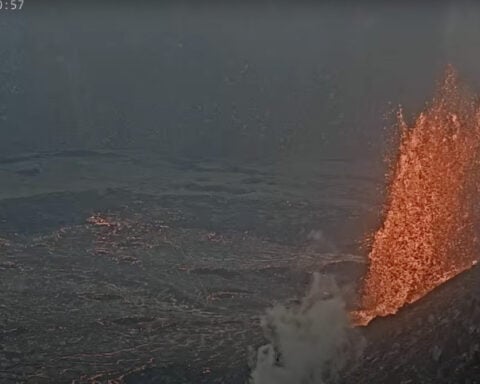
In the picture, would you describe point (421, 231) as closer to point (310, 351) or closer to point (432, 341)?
point (310, 351)

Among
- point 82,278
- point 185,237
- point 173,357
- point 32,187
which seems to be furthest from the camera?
point 32,187

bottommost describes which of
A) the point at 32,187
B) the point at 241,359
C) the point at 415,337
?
the point at 32,187

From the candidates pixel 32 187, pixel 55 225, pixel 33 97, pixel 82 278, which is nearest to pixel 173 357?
pixel 82 278

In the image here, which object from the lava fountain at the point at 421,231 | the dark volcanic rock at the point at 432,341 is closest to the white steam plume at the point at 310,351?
the dark volcanic rock at the point at 432,341

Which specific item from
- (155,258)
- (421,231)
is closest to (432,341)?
(421,231)

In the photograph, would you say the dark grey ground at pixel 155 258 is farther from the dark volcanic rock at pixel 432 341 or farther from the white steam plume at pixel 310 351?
the dark volcanic rock at pixel 432 341

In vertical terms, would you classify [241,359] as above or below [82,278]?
above

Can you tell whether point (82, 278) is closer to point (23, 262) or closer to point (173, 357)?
point (23, 262)

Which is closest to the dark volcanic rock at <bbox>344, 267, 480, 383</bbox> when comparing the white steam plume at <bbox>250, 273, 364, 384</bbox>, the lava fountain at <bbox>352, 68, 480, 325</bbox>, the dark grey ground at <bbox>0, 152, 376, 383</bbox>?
the white steam plume at <bbox>250, 273, 364, 384</bbox>
